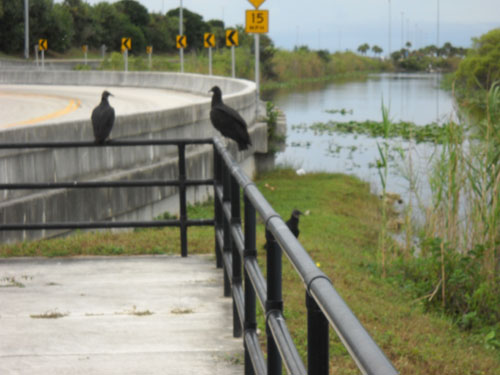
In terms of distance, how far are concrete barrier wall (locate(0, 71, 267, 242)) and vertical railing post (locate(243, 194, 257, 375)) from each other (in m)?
4.81

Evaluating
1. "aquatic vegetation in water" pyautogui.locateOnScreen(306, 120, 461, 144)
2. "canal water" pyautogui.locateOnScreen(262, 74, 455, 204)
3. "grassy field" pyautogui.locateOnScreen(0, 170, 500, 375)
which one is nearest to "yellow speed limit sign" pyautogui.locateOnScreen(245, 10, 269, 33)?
"canal water" pyautogui.locateOnScreen(262, 74, 455, 204)

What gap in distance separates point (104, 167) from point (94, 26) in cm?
6487

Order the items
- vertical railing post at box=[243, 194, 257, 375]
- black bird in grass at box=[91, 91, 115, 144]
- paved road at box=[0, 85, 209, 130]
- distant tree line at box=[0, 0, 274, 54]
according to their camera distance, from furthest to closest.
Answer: distant tree line at box=[0, 0, 274, 54], paved road at box=[0, 85, 209, 130], black bird in grass at box=[91, 91, 115, 144], vertical railing post at box=[243, 194, 257, 375]

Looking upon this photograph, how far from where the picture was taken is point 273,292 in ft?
9.76

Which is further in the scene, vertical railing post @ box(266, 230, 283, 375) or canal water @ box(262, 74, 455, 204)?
canal water @ box(262, 74, 455, 204)

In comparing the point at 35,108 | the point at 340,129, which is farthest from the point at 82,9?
the point at 35,108

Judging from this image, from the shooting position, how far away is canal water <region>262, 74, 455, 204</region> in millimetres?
14838

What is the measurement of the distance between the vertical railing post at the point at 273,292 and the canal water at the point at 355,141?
18.2ft

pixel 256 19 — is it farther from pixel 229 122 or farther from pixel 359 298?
pixel 359 298

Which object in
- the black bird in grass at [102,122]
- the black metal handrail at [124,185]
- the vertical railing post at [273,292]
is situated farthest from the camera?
the black bird in grass at [102,122]

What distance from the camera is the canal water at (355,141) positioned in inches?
584

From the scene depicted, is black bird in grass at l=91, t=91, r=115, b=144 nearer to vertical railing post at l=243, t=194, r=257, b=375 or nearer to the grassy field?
the grassy field

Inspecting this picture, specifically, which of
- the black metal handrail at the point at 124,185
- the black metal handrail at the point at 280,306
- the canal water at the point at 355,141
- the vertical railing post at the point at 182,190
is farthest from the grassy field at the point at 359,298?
the canal water at the point at 355,141

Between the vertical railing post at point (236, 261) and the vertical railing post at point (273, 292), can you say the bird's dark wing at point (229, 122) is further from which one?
the vertical railing post at point (273, 292)
